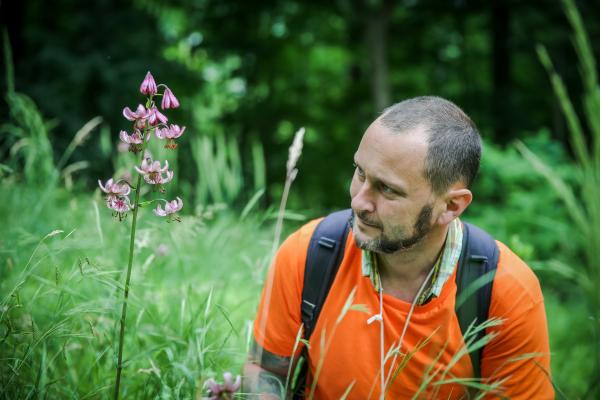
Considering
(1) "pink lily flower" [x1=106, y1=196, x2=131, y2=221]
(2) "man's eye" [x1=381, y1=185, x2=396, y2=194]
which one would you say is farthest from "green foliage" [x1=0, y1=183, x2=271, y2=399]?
(2) "man's eye" [x1=381, y1=185, x2=396, y2=194]

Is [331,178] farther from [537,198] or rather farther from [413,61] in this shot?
[537,198]

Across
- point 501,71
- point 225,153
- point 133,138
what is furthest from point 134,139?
point 501,71

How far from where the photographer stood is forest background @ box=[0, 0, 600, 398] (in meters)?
1.74

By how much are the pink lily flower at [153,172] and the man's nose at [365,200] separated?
68cm

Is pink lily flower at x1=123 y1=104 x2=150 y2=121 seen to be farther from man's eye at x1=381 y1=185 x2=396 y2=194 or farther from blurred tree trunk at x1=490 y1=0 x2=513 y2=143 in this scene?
blurred tree trunk at x1=490 y1=0 x2=513 y2=143

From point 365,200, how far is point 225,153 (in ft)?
6.46

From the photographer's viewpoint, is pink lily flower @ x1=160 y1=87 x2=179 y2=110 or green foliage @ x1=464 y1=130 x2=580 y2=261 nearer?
pink lily flower @ x1=160 y1=87 x2=179 y2=110

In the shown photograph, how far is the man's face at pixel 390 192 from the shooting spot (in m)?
1.72

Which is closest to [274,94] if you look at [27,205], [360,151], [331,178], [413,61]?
[331,178]

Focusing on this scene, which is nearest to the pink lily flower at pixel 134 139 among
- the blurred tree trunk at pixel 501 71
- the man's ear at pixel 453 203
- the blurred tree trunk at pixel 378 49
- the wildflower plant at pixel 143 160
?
the wildflower plant at pixel 143 160

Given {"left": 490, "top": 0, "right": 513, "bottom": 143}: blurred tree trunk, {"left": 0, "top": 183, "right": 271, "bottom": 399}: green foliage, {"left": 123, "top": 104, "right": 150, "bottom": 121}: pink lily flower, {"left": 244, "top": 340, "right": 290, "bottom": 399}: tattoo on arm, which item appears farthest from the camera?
{"left": 490, "top": 0, "right": 513, "bottom": 143}: blurred tree trunk

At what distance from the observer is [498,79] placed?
40.3ft

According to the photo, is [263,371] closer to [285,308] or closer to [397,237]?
[285,308]

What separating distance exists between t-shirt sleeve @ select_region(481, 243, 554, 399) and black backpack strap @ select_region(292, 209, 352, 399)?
57 cm
